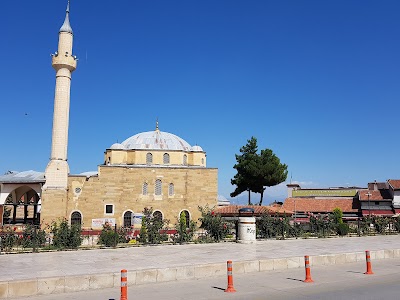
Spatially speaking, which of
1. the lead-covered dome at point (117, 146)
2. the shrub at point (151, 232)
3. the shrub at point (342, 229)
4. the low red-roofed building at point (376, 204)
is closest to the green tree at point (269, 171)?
the low red-roofed building at point (376, 204)

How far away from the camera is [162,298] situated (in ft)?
22.8

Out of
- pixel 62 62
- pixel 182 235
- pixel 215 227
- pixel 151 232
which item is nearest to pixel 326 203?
pixel 215 227

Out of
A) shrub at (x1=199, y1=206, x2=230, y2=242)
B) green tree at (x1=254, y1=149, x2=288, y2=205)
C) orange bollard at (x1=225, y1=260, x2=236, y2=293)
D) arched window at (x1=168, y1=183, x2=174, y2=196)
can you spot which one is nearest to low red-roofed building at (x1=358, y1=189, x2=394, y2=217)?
green tree at (x1=254, y1=149, x2=288, y2=205)

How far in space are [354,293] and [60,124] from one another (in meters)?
27.9

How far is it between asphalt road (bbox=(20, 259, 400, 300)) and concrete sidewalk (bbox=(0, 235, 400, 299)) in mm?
248

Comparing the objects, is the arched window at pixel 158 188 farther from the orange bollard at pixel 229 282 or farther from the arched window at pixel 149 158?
the orange bollard at pixel 229 282

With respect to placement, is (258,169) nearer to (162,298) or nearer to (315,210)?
(315,210)

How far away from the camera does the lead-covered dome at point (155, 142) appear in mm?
39094

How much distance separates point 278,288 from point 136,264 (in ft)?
12.8

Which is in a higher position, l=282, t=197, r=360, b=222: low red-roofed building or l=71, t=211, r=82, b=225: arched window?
l=282, t=197, r=360, b=222: low red-roofed building

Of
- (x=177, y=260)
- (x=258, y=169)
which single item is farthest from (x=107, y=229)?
(x=258, y=169)

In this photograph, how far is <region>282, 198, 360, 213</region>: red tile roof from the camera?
40281 millimetres

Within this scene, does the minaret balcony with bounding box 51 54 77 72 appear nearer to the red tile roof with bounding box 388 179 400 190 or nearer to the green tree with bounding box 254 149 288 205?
the green tree with bounding box 254 149 288 205

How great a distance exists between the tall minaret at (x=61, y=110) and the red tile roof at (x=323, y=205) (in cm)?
2351
